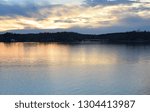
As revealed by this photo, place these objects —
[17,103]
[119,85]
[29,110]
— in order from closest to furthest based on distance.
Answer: [29,110] < [17,103] < [119,85]

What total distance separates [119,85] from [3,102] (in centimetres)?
795

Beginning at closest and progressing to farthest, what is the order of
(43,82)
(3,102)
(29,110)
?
(29,110), (3,102), (43,82)

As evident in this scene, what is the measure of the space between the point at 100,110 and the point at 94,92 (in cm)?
622

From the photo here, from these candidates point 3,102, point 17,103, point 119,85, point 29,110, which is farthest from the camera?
point 119,85

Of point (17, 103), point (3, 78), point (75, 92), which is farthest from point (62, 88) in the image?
point (17, 103)

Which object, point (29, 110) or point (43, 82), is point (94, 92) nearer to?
point (43, 82)

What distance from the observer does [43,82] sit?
18688 millimetres

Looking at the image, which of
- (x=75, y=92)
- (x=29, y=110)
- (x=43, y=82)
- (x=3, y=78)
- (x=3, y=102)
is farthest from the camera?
(x=3, y=78)

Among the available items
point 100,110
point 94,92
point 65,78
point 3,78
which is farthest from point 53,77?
point 100,110

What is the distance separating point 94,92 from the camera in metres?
15.6

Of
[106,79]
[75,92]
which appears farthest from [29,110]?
[106,79]

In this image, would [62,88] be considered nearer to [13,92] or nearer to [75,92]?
[75,92]

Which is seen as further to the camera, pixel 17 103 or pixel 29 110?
pixel 17 103

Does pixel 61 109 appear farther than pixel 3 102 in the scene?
No
